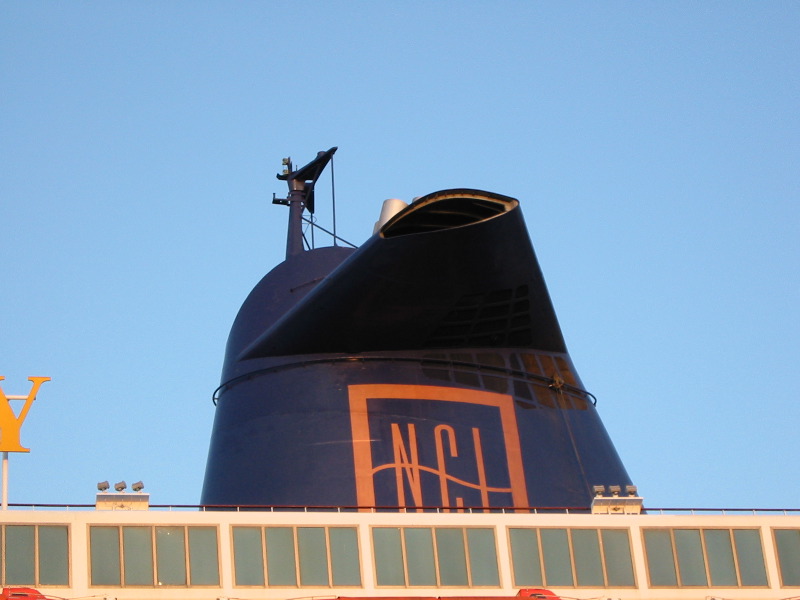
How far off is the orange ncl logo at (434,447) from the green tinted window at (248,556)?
2823 millimetres

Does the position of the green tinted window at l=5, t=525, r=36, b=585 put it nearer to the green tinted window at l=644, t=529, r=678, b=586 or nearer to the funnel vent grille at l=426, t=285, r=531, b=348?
the funnel vent grille at l=426, t=285, r=531, b=348

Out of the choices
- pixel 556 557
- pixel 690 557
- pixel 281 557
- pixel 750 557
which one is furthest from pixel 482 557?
pixel 750 557

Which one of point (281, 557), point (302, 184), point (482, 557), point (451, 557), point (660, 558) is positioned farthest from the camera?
point (302, 184)

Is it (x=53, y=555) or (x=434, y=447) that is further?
(x=434, y=447)

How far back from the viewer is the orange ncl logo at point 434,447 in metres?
38.9

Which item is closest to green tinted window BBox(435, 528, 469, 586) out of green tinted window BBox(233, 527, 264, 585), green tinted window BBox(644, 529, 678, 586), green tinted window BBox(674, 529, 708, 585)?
green tinted window BBox(233, 527, 264, 585)

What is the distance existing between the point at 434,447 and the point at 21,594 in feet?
30.9

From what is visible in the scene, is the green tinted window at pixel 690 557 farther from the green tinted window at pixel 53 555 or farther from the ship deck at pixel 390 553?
the green tinted window at pixel 53 555

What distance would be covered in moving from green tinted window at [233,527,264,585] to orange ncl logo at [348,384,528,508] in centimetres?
282

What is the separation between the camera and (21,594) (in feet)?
112

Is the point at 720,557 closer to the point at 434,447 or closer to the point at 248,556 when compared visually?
the point at 434,447

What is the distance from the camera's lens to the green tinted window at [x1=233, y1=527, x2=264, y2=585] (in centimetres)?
3612

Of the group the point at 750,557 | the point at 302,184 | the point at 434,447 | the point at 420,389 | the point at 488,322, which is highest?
the point at 302,184

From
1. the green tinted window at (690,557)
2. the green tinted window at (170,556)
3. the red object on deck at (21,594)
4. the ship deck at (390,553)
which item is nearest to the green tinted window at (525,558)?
the ship deck at (390,553)
